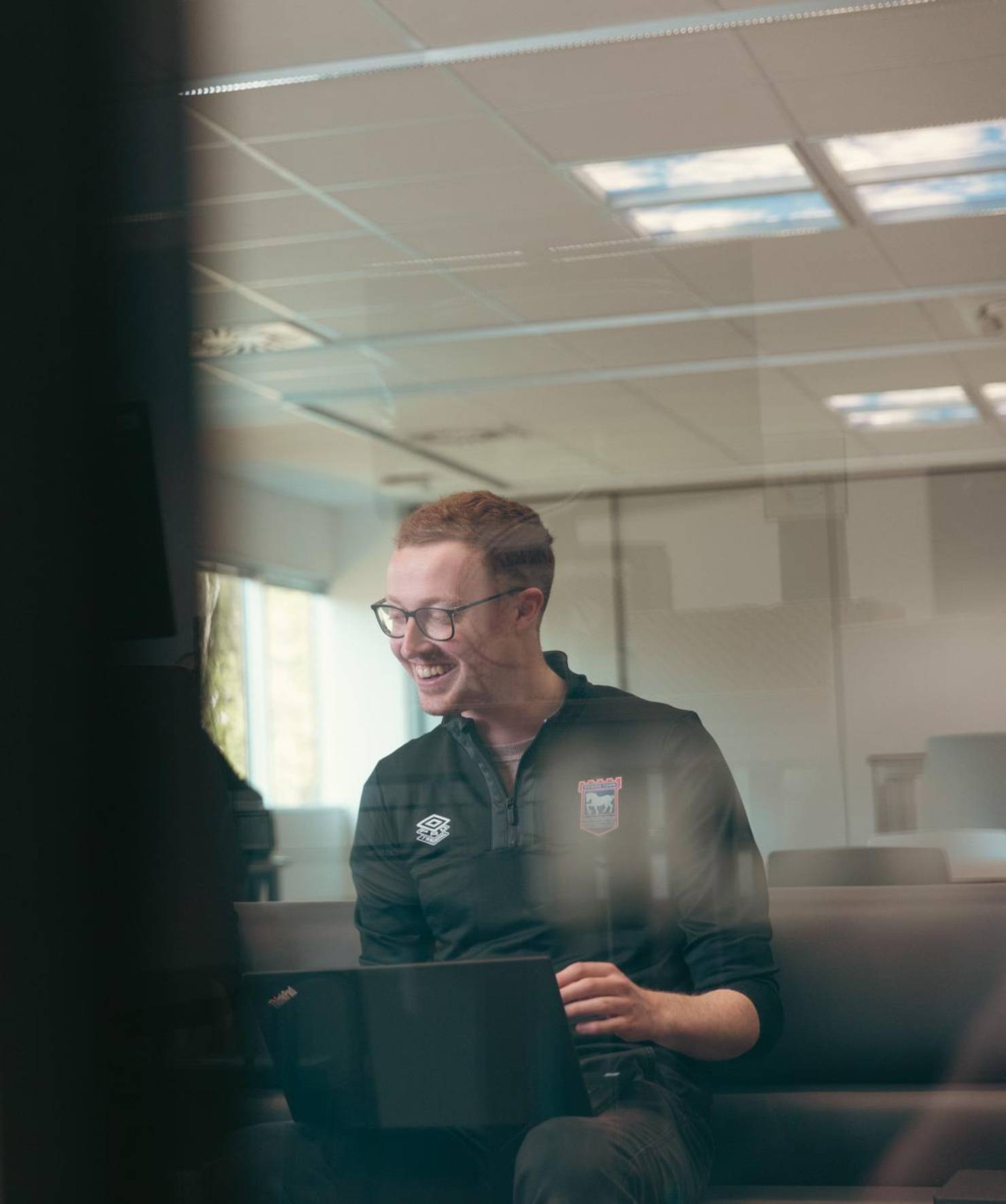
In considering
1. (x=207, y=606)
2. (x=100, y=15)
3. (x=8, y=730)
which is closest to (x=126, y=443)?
(x=207, y=606)

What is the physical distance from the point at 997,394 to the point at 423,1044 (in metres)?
0.70

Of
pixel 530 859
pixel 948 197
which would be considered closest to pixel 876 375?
pixel 948 197

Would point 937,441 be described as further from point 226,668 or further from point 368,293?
point 226,668

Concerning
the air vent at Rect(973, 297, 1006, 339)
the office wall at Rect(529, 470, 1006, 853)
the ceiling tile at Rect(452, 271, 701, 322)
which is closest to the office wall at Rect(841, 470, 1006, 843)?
the office wall at Rect(529, 470, 1006, 853)

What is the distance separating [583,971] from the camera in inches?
47.8

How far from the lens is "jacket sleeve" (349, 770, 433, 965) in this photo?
1173 mm

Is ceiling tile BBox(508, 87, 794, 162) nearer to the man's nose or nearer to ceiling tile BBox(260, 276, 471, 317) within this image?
ceiling tile BBox(260, 276, 471, 317)

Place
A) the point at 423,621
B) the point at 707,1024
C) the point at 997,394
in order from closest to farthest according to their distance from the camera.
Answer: the point at 997,394 < the point at 423,621 < the point at 707,1024

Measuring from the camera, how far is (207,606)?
4.01ft

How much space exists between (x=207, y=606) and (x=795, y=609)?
0.50 m

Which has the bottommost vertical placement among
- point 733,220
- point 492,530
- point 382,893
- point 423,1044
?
point 423,1044

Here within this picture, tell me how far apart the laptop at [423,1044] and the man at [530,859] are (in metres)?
0.02

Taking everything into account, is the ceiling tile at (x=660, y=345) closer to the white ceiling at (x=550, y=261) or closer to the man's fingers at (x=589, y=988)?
the white ceiling at (x=550, y=261)

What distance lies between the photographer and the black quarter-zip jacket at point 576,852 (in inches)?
44.6
